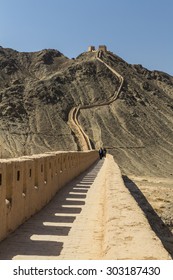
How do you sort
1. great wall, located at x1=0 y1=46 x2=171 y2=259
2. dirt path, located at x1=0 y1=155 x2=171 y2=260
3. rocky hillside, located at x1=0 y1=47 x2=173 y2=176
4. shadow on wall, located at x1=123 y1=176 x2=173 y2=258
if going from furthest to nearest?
1. rocky hillside, located at x1=0 y1=47 x2=173 y2=176
2. shadow on wall, located at x1=123 y1=176 x2=173 y2=258
3. great wall, located at x1=0 y1=46 x2=171 y2=259
4. dirt path, located at x1=0 y1=155 x2=171 y2=260

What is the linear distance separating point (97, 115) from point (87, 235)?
55.2 meters

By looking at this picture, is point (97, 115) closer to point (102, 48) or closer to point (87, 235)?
point (102, 48)

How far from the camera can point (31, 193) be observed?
29.9ft

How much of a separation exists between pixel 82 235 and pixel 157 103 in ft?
217

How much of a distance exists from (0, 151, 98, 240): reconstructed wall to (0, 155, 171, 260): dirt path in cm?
20

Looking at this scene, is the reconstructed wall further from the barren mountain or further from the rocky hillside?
the rocky hillside

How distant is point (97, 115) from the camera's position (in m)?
62.7

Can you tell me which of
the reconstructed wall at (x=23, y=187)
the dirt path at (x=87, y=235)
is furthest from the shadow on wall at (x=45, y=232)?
the reconstructed wall at (x=23, y=187)

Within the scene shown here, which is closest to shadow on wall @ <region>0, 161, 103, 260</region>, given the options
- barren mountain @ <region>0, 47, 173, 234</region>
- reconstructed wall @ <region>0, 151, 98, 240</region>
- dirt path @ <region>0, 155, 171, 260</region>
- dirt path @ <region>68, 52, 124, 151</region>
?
dirt path @ <region>0, 155, 171, 260</region>

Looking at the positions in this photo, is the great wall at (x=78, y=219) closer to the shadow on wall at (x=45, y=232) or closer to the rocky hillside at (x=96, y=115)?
the shadow on wall at (x=45, y=232)

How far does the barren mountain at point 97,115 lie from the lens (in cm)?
5150

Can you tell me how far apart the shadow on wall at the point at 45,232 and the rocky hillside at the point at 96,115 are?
1306 inches

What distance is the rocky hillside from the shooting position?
52062mm
